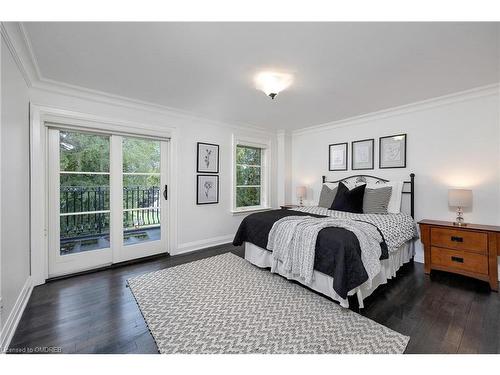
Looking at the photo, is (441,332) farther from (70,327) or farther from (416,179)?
(70,327)

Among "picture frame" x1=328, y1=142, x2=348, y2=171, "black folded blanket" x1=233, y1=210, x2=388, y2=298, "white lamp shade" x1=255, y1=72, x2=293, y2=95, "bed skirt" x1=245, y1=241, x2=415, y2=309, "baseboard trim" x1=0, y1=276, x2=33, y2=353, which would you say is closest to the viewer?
"baseboard trim" x1=0, y1=276, x2=33, y2=353

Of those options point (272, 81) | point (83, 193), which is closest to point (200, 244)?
point (83, 193)

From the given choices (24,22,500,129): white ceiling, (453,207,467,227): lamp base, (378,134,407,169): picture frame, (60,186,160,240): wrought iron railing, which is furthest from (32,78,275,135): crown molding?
(453,207,467,227): lamp base

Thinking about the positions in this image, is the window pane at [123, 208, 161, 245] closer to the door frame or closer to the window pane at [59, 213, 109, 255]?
the window pane at [59, 213, 109, 255]

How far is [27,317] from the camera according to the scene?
6.24ft

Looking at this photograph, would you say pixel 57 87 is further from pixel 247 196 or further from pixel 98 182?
pixel 247 196

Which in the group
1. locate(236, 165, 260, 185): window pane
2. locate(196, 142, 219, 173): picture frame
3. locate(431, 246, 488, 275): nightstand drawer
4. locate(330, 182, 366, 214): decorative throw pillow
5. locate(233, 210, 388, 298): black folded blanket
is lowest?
locate(431, 246, 488, 275): nightstand drawer

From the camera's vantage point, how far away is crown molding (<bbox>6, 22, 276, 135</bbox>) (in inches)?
66.7

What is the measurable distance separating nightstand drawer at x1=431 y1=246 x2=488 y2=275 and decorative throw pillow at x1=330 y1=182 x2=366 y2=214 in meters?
0.97

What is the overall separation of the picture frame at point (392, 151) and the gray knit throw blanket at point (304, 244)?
166 cm

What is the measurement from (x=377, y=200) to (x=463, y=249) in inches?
40.7

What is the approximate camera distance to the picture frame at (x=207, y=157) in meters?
3.82

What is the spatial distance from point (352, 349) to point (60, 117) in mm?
3686
